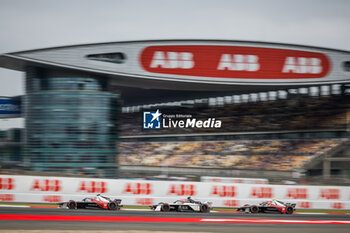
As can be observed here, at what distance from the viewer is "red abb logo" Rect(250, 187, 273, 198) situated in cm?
2103

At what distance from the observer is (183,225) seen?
14.0 meters

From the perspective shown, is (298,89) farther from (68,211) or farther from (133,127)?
(68,211)

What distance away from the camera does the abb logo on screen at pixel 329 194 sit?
21.0 metres

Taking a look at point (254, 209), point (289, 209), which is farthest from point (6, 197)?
point (289, 209)

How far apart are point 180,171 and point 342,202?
16.5 metres

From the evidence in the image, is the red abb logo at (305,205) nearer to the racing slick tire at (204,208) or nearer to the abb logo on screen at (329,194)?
the abb logo on screen at (329,194)

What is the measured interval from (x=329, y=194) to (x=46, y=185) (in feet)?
48.9

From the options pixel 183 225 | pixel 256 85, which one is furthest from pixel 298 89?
pixel 183 225

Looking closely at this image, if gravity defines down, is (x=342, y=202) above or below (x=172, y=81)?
below

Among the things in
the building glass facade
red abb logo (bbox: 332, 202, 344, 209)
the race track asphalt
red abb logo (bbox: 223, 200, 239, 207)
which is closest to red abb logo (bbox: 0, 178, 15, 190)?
the race track asphalt

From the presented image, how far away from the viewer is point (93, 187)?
20203 millimetres

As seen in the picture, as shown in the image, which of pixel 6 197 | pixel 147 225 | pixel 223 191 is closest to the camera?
pixel 147 225

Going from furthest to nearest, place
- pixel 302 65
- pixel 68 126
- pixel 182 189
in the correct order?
pixel 302 65 → pixel 68 126 → pixel 182 189

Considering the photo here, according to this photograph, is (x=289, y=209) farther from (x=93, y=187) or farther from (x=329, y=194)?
(x=93, y=187)
